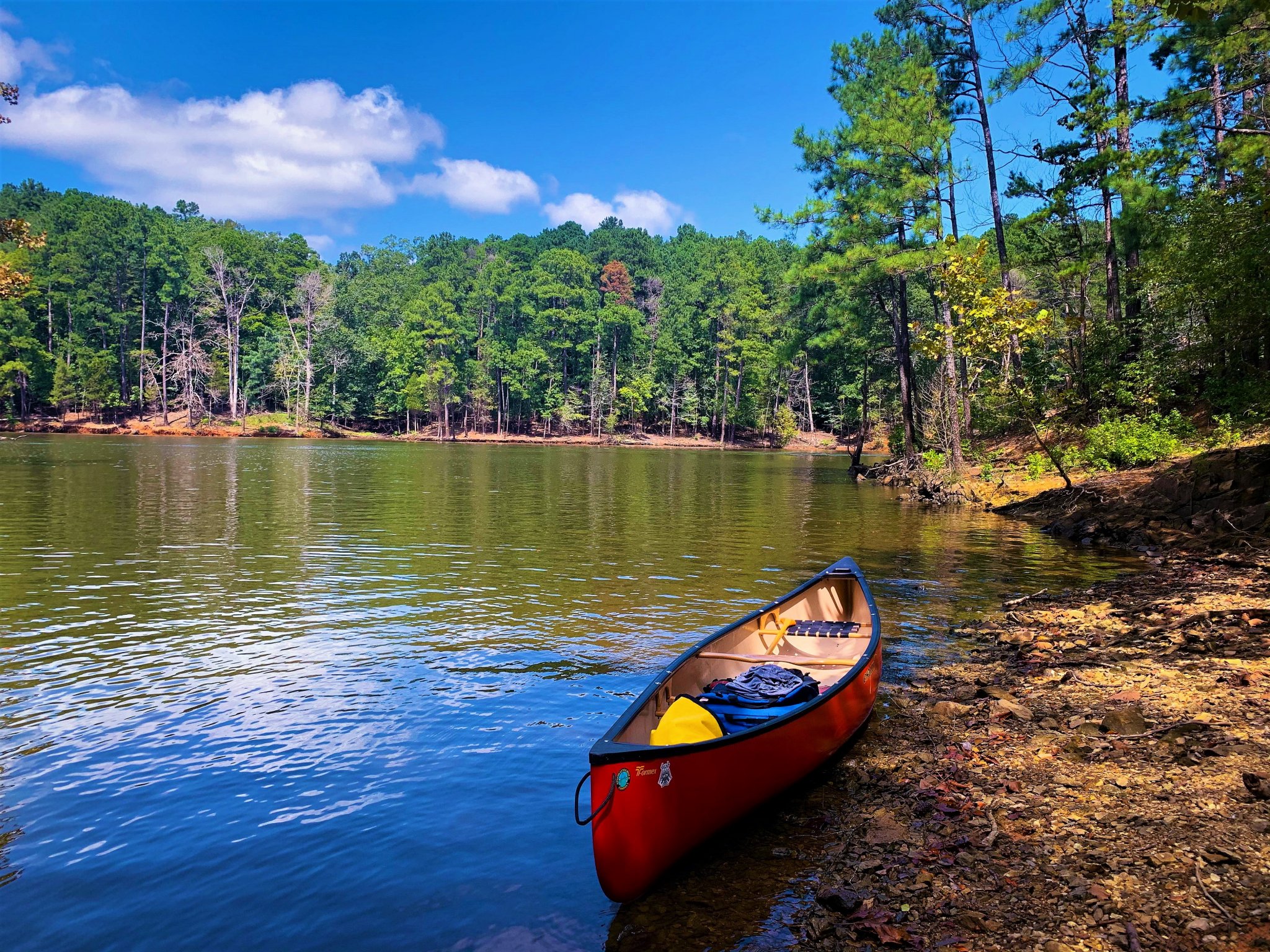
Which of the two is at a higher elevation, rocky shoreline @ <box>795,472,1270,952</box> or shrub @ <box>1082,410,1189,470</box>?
shrub @ <box>1082,410,1189,470</box>

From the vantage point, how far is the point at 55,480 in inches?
1075

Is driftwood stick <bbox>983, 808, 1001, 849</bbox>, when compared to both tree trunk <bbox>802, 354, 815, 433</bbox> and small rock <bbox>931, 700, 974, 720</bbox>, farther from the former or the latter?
tree trunk <bbox>802, 354, 815, 433</bbox>

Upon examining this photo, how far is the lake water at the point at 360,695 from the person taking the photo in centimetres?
460

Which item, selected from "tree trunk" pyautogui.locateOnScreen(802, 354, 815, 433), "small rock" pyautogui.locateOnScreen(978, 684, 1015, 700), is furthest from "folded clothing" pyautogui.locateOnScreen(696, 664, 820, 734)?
"tree trunk" pyautogui.locateOnScreen(802, 354, 815, 433)

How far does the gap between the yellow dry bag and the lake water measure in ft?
2.75

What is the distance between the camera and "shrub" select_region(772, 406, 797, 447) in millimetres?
78562

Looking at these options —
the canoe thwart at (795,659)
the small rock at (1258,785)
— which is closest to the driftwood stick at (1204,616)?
the canoe thwart at (795,659)

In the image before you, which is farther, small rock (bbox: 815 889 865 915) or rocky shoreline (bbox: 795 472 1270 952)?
small rock (bbox: 815 889 865 915)

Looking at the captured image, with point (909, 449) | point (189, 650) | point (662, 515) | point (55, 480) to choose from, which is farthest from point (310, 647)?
point (909, 449)

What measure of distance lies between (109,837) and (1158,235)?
88.8ft

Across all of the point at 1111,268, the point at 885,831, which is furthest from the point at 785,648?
the point at 1111,268

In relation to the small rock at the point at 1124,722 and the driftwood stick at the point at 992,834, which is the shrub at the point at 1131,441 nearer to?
the small rock at the point at 1124,722

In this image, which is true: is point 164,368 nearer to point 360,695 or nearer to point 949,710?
point 360,695

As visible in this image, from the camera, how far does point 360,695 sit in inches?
318
